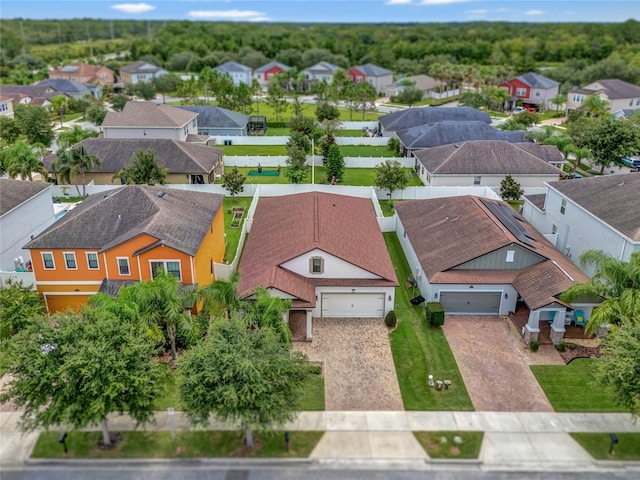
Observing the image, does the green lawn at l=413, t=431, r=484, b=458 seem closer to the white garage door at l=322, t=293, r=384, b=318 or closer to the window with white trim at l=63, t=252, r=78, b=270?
the white garage door at l=322, t=293, r=384, b=318

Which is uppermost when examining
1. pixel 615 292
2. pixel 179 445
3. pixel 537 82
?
pixel 537 82

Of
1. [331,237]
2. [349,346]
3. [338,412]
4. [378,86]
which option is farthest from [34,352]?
[378,86]

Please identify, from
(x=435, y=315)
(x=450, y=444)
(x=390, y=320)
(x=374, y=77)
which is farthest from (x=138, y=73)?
(x=450, y=444)

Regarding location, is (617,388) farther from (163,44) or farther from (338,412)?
(163,44)

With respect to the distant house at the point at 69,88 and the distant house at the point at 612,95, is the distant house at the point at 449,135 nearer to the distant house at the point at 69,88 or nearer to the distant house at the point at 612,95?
the distant house at the point at 612,95

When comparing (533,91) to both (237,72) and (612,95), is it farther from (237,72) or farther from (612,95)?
(237,72)

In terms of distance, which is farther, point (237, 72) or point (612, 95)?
point (237, 72)

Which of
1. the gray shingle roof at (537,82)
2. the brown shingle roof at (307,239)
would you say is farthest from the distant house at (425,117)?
the gray shingle roof at (537,82)
